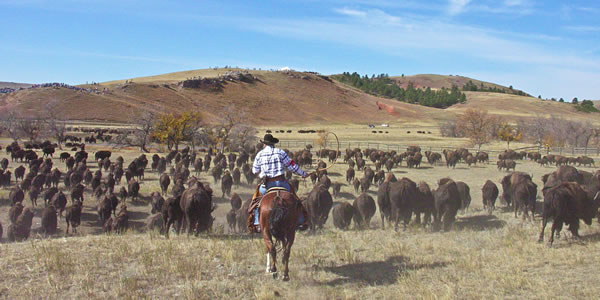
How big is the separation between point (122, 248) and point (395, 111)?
12766cm

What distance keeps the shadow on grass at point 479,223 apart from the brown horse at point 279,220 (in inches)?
258

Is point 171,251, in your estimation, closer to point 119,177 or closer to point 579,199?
point 579,199

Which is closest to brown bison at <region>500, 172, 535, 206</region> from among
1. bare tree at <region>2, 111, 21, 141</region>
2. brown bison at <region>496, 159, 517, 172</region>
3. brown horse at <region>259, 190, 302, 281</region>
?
brown horse at <region>259, 190, 302, 281</region>

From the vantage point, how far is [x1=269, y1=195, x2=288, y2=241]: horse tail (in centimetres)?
681

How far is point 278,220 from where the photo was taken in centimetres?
681

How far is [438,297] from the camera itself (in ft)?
20.1

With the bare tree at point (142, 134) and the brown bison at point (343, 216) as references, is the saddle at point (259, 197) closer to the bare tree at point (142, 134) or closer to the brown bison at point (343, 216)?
the brown bison at point (343, 216)

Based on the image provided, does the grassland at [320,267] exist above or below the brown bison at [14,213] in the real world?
above

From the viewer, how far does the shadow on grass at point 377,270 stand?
7020 mm

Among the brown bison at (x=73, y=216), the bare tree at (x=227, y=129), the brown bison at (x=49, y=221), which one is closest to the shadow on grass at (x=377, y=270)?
the brown bison at (x=73, y=216)

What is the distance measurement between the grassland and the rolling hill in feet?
224

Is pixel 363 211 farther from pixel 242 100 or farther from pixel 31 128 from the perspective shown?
pixel 242 100

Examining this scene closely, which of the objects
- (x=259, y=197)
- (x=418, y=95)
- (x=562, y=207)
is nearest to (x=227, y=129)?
(x=259, y=197)

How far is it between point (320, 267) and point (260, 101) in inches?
4438
